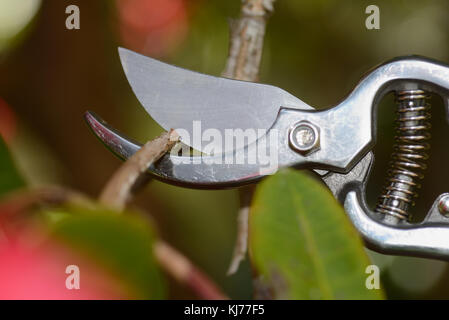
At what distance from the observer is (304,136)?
1.34 feet

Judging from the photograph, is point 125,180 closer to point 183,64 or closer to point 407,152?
point 407,152

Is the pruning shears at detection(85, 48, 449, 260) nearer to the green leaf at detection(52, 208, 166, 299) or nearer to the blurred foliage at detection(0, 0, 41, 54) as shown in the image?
the green leaf at detection(52, 208, 166, 299)

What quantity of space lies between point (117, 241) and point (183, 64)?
685mm

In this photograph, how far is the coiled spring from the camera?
0.40 m

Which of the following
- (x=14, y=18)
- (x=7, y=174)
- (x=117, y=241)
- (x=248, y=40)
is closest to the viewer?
(x=117, y=241)

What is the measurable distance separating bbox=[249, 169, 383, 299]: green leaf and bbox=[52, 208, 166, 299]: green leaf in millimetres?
56

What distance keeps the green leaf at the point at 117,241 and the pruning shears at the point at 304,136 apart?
0.56 ft

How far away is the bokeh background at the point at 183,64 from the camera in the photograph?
0.77m

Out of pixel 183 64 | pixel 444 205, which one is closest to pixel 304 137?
pixel 444 205

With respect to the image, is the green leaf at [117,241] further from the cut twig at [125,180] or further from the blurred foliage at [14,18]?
the blurred foliage at [14,18]

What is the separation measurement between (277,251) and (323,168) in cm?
17

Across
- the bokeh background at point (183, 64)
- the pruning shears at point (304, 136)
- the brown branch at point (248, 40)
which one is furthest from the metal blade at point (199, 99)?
the bokeh background at point (183, 64)
